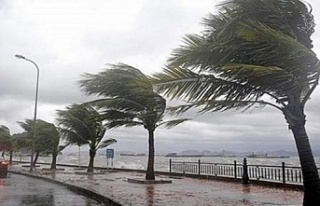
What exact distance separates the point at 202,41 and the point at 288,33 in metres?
2.00

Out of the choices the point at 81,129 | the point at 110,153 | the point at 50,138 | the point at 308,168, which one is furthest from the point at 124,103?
the point at 50,138

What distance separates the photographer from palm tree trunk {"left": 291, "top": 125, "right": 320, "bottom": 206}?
380 inches

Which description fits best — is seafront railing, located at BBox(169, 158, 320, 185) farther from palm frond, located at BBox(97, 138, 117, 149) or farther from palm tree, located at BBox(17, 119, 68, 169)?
palm tree, located at BBox(17, 119, 68, 169)

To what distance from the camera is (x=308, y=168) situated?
31.8ft

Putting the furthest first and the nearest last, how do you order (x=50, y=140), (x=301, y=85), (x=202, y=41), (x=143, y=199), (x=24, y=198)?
(x=50, y=140)
(x=24, y=198)
(x=143, y=199)
(x=202, y=41)
(x=301, y=85)

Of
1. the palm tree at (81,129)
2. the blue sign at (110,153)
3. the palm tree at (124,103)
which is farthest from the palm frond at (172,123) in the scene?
the blue sign at (110,153)

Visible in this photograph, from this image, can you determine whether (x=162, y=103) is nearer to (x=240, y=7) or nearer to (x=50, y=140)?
(x=240, y=7)

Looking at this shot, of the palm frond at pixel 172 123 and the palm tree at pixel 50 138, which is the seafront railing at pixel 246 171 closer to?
the palm frond at pixel 172 123

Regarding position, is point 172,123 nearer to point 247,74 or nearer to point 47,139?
point 247,74

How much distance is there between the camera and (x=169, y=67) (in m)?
9.78

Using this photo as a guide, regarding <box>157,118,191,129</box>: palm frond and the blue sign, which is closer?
<box>157,118,191,129</box>: palm frond

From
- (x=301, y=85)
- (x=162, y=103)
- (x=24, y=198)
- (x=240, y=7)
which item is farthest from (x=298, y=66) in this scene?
(x=162, y=103)

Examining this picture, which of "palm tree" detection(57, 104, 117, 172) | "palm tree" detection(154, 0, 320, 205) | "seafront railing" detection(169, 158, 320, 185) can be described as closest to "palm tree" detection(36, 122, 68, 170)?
"palm tree" detection(57, 104, 117, 172)

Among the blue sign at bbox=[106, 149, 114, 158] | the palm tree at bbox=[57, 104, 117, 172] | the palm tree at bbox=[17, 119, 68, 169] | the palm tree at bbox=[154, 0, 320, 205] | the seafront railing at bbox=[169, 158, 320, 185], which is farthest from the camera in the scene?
the palm tree at bbox=[17, 119, 68, 169]
